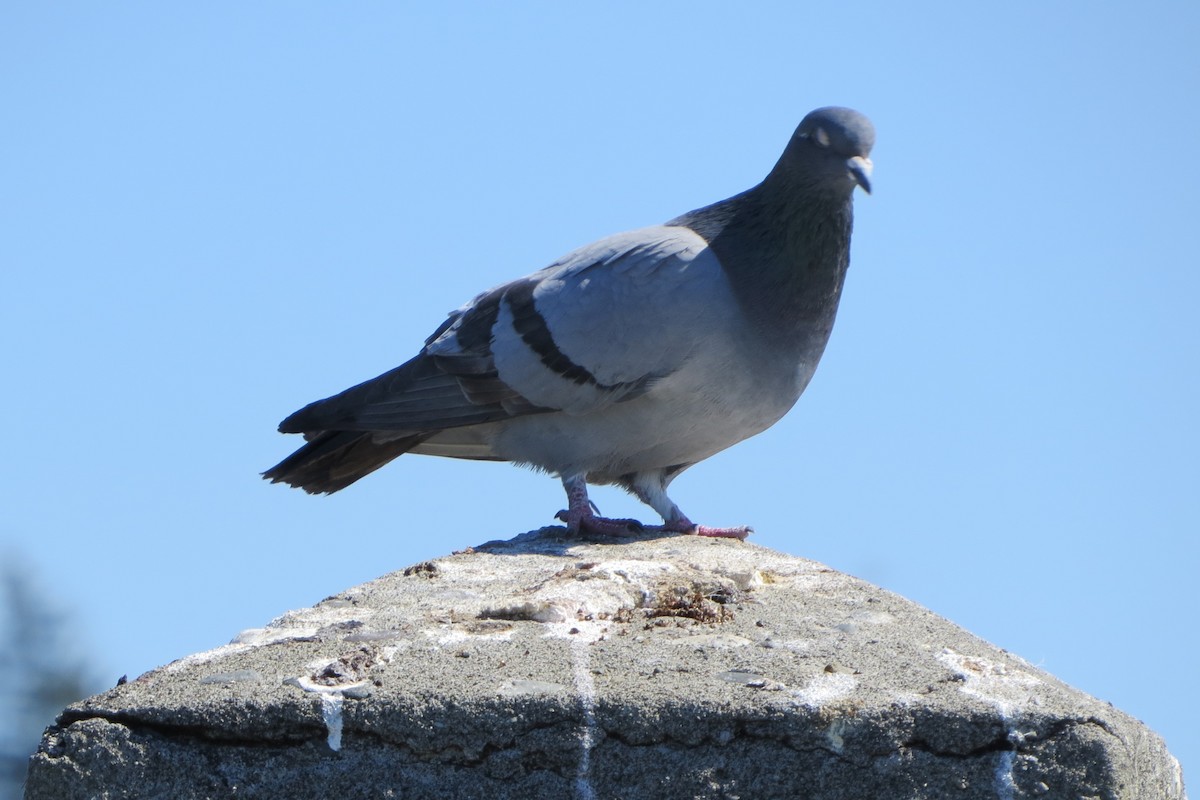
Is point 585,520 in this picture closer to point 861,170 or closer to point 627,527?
point 627,527

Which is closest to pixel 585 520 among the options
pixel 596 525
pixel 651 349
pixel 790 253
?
pixel 596 525

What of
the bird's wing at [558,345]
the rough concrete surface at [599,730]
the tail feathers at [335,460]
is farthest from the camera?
the tail feathers at [335,460]

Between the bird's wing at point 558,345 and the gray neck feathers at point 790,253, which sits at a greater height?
the gray neck feathers at point 790,253

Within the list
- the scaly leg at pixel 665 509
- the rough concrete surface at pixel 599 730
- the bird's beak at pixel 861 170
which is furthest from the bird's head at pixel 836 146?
the rough concrete surface at pixel 599 730

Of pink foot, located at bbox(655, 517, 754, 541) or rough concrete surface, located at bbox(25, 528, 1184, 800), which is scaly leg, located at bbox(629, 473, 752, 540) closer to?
pink foot, located at bbox(655, 517, 754, 541)

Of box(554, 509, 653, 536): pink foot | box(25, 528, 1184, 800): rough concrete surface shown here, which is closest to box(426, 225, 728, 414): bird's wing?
box(554, 509, 653, 536): pink foot

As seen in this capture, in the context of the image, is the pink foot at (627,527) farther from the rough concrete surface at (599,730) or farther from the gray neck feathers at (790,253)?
the rough concrete surface at (599,730)
